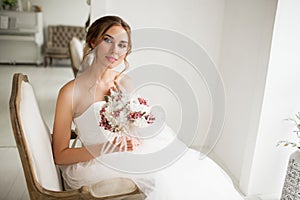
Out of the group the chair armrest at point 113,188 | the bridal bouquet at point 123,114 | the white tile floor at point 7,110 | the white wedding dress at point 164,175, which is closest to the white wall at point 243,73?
the white wedding dress at point 164,175

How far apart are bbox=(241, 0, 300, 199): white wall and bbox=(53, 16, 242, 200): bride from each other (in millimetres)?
835

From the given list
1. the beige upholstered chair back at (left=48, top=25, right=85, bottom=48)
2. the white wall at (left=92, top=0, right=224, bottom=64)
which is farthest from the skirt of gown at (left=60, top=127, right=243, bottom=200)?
the beige upholstered chair back at (left=48, top=25, right=85, bottom=48)

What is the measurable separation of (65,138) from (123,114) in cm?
33

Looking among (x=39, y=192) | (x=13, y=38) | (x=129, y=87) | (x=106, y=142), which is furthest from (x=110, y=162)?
(x=13, y=38)

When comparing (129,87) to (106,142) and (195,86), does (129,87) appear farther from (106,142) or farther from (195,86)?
(195,86)

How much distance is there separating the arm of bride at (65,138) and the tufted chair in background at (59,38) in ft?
11.3

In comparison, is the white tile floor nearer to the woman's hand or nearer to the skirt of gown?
the skirt of gown

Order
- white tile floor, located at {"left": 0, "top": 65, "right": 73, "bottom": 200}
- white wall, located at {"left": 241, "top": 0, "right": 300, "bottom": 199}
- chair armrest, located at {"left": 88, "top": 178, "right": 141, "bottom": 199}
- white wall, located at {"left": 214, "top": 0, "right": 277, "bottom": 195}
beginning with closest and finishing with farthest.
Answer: chair armrest, located at {"left": 88, "top": 178, "right": 141, "bottom": 199}
white wall, located at {"left": 241, "top": 0, "right": 300, "bottom": 199}
white wall, located at {"left": 214, "top": 0, "right": 277, "bottom": 195}
white tile floor, located at {"left": 0, "top": 65, "right": 73, "bottom": 200}

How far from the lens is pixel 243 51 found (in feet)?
7.91

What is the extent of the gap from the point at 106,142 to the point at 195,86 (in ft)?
4.78

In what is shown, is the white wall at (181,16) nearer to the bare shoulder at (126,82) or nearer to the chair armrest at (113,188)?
the bare shoulder at (126,82)

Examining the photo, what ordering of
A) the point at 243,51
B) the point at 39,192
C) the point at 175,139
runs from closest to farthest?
the point at 39,192 < the point at 175,139 < the point at 243,51

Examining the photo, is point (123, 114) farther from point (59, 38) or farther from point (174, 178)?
point (59, 38)

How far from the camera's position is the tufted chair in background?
185 inches
